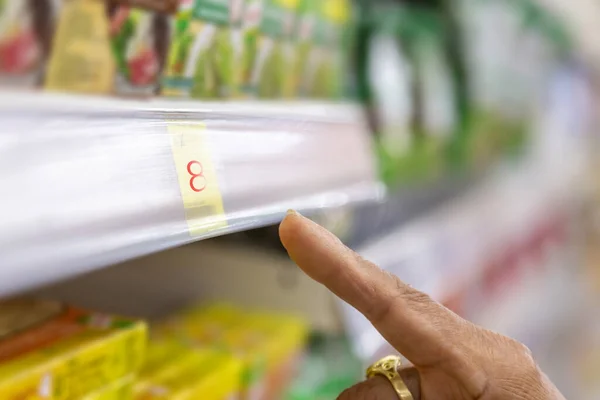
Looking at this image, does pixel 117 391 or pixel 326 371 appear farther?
pixel 326 371

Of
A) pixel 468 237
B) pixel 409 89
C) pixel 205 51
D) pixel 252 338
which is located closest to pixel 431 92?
pixel 409 89

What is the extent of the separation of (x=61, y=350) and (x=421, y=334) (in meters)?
0.38

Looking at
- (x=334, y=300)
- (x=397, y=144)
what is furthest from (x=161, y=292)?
(x=397, y=144)

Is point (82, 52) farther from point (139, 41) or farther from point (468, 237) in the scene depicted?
point (468, 237)

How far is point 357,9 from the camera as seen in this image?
5.50 ft

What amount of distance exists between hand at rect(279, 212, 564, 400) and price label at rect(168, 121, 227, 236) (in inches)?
2.8

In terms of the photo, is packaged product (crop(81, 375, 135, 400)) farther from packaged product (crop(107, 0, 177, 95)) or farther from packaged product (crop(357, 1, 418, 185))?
packaged product (crop(357, 1, 418, 185))

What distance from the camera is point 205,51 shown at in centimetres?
80

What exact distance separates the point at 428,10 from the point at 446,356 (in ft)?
5.50

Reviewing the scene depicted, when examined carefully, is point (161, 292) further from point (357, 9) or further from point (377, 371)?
point (357, 9)

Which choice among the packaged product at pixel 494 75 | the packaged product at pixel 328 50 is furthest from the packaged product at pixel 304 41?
the packaged product at pixel 494 75

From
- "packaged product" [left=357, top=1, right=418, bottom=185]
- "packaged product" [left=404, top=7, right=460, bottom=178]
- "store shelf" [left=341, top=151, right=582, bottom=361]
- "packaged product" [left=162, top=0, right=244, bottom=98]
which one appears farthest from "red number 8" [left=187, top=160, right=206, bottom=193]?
"packaged product" [left=404, top=7, right=460, bottom=178]

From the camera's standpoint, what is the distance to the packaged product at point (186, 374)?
2.69 ft

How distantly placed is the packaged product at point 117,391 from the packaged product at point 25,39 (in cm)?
37
